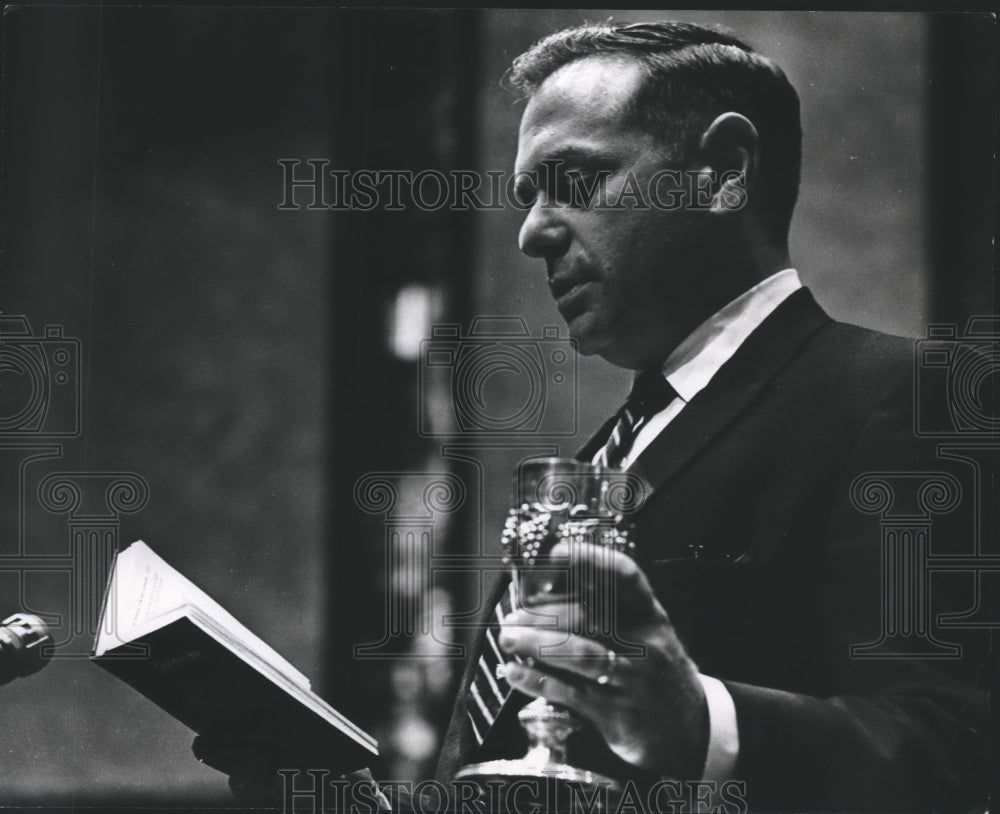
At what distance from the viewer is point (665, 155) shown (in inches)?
132

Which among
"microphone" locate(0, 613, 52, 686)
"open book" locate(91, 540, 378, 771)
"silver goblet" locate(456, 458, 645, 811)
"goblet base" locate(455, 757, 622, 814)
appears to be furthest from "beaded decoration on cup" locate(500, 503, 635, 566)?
"microphone" locate(0, 613, 52, 686)

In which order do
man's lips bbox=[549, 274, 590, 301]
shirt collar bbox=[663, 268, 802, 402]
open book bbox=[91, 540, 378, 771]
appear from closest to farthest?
open book bbox=[91, 540, 378, 771]
shirt collar bbox=[663, 268, 802, 402]
man's lips bbox=[549, 274, 590, 301]

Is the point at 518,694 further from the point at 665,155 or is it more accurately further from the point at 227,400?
the point at 665,155

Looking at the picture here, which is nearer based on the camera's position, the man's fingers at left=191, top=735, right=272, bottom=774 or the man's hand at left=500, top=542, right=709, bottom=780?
the man's hand at left=500, top=542, right=709, bottom=780

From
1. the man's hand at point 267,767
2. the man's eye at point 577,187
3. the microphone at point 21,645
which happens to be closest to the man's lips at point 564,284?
the man's eye at point 577,187

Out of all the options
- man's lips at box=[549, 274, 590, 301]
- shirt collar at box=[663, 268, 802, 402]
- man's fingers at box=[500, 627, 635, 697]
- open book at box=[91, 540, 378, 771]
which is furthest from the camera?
man's lips at box=[549, 274, 590, 301]

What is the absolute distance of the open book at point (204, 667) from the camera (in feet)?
9.89

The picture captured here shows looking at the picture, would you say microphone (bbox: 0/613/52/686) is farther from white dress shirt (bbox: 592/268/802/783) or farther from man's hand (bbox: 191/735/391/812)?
white dress shirt (bbox: 592/268/802/783)

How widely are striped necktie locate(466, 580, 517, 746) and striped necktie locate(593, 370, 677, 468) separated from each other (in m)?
0.37

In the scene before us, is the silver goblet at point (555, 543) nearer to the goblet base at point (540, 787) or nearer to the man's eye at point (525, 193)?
the goblet base at point (540, 787)

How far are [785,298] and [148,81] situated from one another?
5.29 feet

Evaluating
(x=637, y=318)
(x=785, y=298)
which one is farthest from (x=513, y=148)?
(x=785, y=298)

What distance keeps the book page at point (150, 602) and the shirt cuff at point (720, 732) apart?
893mm

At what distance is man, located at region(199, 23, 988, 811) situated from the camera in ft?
10.3
